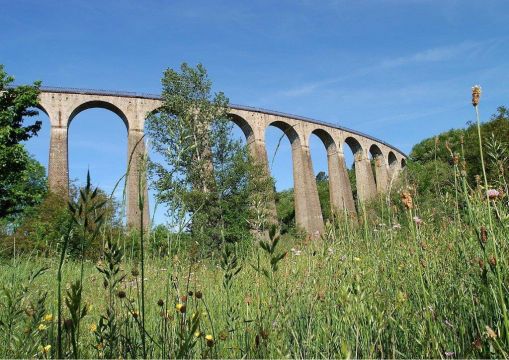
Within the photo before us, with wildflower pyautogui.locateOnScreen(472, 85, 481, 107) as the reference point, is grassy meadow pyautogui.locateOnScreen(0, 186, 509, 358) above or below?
below

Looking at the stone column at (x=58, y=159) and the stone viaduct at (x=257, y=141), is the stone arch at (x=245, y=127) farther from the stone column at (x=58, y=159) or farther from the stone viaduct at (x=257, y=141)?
the stone column at (x=58, y=159)

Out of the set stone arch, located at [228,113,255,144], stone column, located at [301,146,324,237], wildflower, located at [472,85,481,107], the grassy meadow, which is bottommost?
the grassy meadow

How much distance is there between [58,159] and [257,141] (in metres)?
15.2

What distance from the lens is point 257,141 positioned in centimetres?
3519

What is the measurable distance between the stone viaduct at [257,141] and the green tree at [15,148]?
172 inches

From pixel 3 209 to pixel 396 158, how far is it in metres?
48.3

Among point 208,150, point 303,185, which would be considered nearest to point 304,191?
point 303,185

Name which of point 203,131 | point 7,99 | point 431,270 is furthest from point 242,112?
point 431,270

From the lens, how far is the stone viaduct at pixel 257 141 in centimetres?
2594

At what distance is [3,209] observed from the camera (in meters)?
17.2

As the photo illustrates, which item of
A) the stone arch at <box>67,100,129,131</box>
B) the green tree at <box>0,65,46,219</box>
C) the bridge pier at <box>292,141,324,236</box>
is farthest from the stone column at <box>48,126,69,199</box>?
the bridge pier at <box>292,141,324,236</box>

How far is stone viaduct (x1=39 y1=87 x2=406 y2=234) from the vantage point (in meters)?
25.9

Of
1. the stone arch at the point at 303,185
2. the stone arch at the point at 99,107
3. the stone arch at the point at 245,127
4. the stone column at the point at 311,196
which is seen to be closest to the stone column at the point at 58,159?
the stone arch at the point at 99,107

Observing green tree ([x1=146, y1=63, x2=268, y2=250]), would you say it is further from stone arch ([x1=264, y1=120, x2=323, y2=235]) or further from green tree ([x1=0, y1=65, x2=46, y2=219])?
stone arch ([x1=264, y1=120, x2=323, y2=235])
